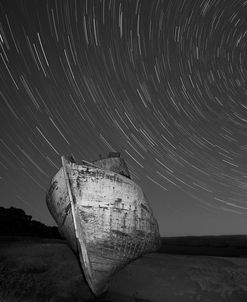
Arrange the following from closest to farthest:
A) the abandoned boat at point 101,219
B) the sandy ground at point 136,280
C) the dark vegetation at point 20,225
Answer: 1. the sandy ground at point 136,280
2. the abandoned boat at point 101,219
3. the dark vegetation at point 20,225

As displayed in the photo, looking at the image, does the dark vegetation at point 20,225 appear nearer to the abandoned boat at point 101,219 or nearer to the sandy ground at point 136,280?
the sandy ground at point 136,280

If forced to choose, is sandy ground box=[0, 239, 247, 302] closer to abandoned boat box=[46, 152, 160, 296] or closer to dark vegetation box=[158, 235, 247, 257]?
abandoned boat box=[46, 152, 160, 296]

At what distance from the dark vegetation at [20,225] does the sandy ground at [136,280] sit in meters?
10.5

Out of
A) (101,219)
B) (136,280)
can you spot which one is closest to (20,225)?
(101,219)

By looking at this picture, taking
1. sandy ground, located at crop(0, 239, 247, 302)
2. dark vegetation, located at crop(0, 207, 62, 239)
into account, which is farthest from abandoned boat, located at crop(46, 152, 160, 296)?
dark vegetation, located at crop(0, 207, 62, 239)

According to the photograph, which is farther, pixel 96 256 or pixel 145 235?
pixel 145 235

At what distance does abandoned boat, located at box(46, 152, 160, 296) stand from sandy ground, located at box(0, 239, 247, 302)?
557mm

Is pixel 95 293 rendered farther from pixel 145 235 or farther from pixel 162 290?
pixel 145 235

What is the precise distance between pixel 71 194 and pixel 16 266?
3.39 m

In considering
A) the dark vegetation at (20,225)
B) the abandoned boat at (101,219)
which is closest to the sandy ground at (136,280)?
the abandoned boat at (101,219)

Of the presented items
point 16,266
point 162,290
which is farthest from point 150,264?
point 16,266

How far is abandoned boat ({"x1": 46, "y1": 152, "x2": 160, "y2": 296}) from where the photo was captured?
26.6ft

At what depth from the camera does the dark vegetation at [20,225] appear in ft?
66.8

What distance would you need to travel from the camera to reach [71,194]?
8875 mm
